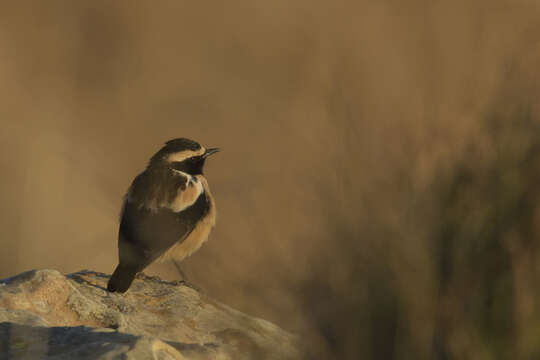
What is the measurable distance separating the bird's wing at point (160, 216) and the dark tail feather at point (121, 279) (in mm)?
421

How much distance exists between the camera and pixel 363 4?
470 inches

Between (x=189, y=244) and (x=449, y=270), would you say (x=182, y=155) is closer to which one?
(x=189, y=244)

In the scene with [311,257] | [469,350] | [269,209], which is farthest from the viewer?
[269,209]

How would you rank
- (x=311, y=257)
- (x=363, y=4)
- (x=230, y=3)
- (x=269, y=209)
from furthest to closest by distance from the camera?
(x=230, y=3), (x=363, y=4), (x=269, y=209), (x=311, y=257)

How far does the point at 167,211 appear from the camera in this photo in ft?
16.6

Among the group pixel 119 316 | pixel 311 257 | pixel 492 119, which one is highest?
pixel 492 119

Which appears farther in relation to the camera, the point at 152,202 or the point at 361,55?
the point at 152,202

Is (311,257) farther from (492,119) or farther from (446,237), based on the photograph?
(492,119)

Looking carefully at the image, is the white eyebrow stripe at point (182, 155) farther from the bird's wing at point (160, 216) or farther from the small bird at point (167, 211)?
the bird's wing at point (160, 216)

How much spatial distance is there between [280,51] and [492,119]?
8.82 m

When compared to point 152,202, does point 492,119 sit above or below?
above

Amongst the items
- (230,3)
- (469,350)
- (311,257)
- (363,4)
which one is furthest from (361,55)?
(230,3)

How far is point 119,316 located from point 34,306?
1.17 ft

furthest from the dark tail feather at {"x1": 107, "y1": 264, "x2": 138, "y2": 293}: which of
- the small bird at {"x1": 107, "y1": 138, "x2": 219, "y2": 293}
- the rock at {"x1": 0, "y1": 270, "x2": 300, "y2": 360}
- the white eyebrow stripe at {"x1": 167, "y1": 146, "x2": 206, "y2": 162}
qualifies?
the white eyebrow stripe at {"x1": 167, "y1": 146, "x2": 206, "y2": 162}
